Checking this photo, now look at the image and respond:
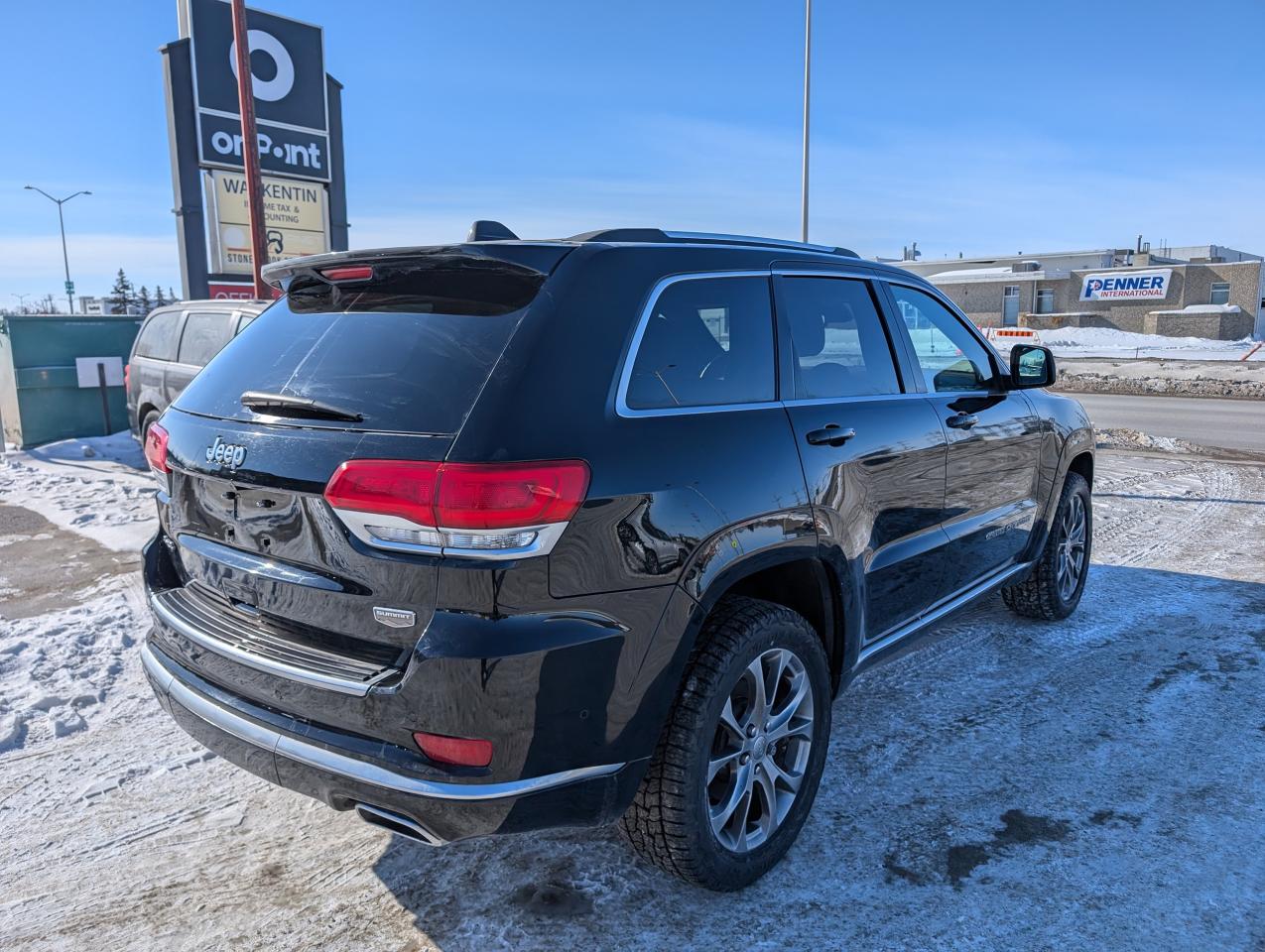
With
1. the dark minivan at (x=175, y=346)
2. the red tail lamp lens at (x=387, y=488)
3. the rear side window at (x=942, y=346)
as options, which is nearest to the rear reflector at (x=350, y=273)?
the red tail lamp lens at (x=387, y=488)

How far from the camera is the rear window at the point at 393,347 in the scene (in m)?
2.38

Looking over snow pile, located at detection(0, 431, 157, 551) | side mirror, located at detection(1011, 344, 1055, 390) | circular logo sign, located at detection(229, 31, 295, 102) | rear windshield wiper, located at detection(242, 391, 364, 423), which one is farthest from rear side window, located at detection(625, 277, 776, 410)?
circular logo sign, located at detection(229, 31, 295, 102)

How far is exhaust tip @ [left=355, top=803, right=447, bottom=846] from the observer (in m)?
2.28

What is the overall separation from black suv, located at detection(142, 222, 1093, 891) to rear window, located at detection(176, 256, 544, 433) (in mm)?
10

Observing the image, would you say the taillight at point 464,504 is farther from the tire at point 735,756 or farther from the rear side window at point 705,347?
the tire at point 735,756

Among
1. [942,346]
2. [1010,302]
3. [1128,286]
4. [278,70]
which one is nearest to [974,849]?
[942,346]

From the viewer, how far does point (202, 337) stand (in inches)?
339

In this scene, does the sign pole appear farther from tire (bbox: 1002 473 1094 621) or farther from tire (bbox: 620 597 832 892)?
tire (bbox: 620 597 832 892)

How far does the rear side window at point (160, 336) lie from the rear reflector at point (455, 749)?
796cm

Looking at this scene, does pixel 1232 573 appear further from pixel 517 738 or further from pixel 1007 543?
pixel 517 738

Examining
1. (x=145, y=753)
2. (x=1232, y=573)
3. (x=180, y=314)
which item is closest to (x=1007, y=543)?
(x=1232, y=573)

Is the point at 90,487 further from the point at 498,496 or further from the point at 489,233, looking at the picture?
the point at 498,496

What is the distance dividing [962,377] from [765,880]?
94.8 inches

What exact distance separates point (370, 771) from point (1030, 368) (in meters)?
3.70
